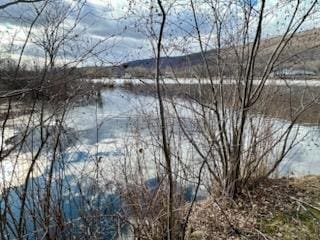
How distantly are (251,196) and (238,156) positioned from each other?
0.58 meters

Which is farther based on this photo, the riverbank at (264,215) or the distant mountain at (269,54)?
the distant mountain at (269,54)

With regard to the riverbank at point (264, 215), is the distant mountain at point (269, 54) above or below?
above

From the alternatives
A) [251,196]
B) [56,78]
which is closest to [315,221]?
[251,196]

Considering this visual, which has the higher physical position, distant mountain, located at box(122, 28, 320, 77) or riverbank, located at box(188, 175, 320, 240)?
distant mountain, located at box(122, 28, 320, 77)

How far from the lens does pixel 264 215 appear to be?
171 inches

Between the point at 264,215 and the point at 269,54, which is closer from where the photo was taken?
the point at 264,215

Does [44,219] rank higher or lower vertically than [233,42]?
lower

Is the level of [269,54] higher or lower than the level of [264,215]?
higher

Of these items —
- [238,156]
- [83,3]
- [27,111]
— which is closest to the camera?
[83,3]

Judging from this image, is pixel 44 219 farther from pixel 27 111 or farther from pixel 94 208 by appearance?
pixel 27 111

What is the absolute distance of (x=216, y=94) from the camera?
4.95 m

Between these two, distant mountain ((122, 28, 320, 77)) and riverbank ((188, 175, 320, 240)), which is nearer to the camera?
riverbank ((188, 175, 320, 240))

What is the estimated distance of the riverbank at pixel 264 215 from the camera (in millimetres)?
3938

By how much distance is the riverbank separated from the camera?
3.94 meters
